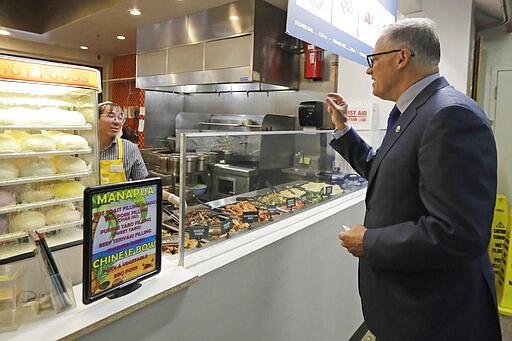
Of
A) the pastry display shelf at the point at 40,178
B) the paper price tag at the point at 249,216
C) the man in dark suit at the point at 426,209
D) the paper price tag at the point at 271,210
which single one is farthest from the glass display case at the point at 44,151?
the man in dark suit at the point at 426,209

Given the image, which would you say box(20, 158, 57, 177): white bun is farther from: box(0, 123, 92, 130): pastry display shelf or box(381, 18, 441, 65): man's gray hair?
box(381, 18, 441, 65): man's gray hair

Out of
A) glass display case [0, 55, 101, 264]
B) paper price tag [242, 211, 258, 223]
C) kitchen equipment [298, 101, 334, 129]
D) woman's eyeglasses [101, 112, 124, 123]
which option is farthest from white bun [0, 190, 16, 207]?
kitchen equipment [298, 101, 334, 129]

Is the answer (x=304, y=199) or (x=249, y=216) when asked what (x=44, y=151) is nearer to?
(x=249, y=216)

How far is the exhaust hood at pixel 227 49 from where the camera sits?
456 centimetres

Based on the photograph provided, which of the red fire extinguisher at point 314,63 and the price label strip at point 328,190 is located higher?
the red fire extinguisher at point 314,63

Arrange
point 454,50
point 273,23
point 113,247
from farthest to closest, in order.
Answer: point 273,23 → point 454,50 → point 113,247

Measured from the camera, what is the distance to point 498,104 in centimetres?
439

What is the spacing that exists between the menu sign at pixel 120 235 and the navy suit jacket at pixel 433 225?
75 centimetres

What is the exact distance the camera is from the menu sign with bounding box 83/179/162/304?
102 cm

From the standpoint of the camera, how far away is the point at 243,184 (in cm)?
203

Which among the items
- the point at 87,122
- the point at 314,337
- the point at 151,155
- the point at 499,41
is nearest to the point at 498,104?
the point at 499,41

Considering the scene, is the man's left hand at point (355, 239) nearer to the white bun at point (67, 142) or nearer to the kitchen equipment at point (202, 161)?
the kitchen equipment at point (202, 161)

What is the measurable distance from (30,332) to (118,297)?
0.80ft

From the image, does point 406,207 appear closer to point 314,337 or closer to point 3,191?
point 314,337
